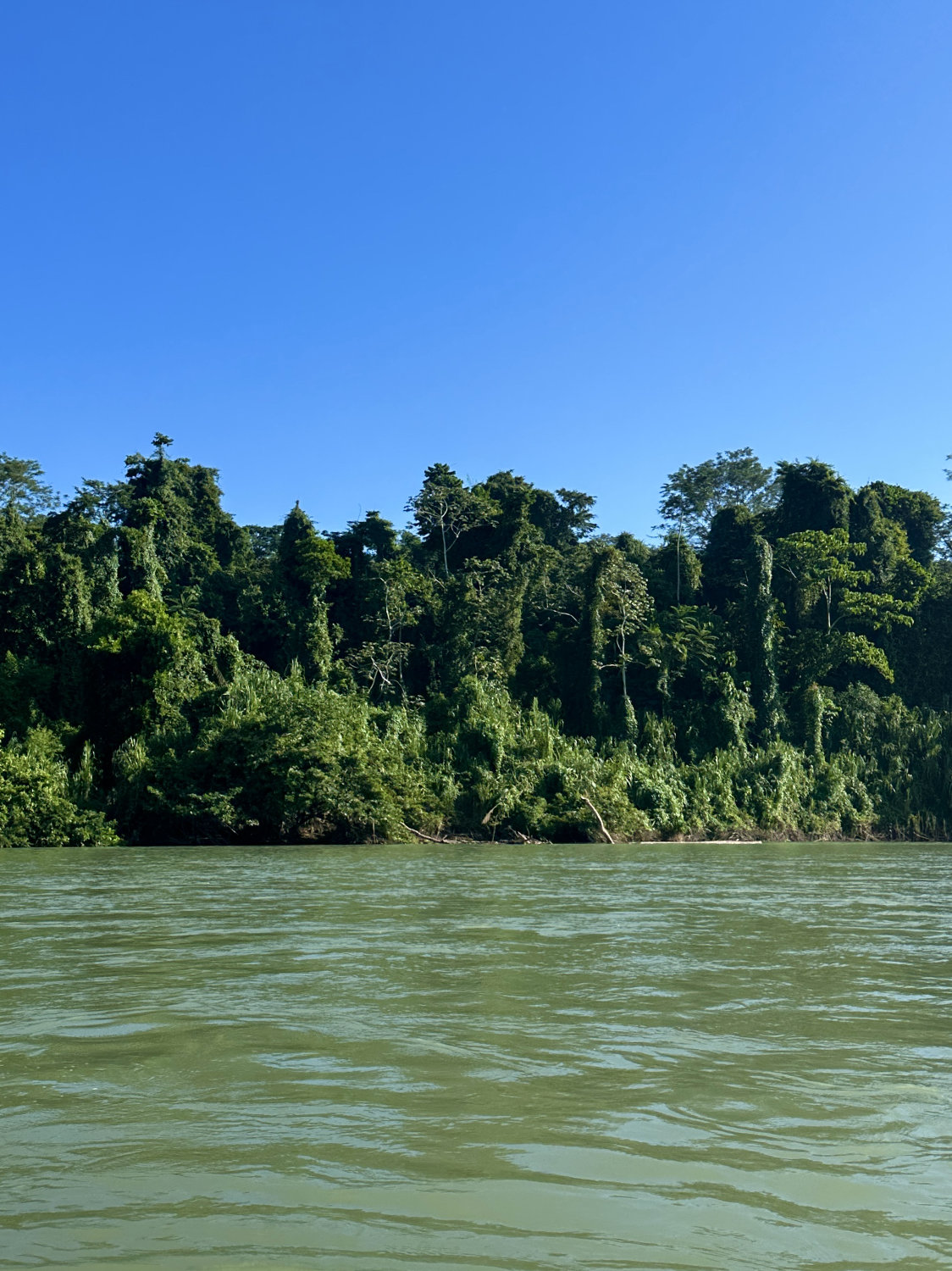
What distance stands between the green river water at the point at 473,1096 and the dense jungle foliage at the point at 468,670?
20.6 m

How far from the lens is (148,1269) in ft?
10.3

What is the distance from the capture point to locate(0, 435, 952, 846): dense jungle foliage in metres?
32.3

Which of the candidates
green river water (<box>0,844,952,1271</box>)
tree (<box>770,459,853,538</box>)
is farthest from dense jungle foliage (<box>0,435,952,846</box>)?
green river water (<box>0,844,952,1271</box>)

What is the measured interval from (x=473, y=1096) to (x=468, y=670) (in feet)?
137

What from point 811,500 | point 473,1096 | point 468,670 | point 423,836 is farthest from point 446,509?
point 473,1096

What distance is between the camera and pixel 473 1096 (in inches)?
199

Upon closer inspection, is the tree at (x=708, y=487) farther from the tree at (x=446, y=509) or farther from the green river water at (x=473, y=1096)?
the green river water at (x=473, y=1096)

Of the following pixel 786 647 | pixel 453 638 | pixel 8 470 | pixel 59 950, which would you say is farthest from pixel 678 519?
pixel 59 950

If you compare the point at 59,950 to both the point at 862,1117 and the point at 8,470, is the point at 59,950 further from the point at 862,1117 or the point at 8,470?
the point at 8,470

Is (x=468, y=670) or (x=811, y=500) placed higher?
(x=811, y=500)

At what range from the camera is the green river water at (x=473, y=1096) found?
11.2 feet

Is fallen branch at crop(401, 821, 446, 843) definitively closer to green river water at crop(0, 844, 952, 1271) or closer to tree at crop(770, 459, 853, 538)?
green river water at crop(0, 844, 952, 1271)

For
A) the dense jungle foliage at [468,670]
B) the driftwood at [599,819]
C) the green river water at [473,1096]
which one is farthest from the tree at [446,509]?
the green river water at [473,1096]

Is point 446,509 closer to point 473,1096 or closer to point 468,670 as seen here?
point 468,670
